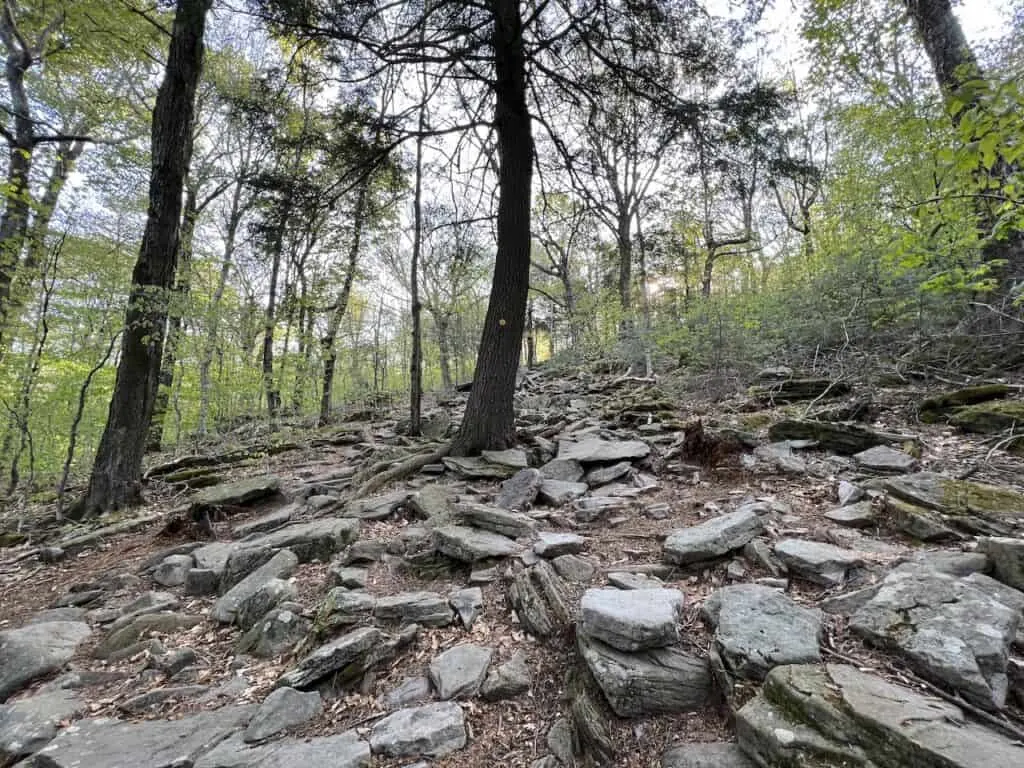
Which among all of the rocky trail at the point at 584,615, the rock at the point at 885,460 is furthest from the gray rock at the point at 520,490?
the rock at the point at 885,460

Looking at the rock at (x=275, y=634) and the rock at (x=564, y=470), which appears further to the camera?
the rock at (x=564, y=470)

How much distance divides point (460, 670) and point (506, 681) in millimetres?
236

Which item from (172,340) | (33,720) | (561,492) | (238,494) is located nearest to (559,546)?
(561,492)

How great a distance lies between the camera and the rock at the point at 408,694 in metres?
2.03

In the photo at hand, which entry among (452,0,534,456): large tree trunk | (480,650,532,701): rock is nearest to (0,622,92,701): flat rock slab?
(480,650,532,701): rock

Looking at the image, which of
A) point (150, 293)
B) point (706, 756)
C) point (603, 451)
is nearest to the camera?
point (706, 756)

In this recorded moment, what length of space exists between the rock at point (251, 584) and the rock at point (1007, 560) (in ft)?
13.6

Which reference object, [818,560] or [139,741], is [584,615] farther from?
[139,741]

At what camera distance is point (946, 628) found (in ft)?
5.40

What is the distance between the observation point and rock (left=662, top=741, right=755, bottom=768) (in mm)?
1488

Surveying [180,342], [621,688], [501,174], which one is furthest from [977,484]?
[180,342]

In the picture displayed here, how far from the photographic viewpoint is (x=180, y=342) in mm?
8125

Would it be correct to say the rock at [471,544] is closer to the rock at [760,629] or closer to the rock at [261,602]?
the rock at [261,602]

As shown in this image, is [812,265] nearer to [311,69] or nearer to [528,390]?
[528,390]
